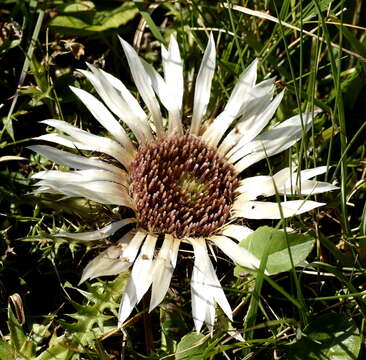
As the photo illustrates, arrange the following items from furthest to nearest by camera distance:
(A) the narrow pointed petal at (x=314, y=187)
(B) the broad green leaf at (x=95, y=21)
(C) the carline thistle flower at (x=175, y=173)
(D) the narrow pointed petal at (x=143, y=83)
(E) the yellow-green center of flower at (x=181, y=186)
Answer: (B) the broad green leaf at (x=95, y=21)
(D) the narrow pointed petal at (x=143, y=83)
(E) the yellow-green center of flower at (x=181, y=186)
(A) the narrow pointed petal at (x=314, y=187)
(C) the carline thistle flower at (x=175, y=173)

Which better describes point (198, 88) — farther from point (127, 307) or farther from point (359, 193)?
point (127, 307)

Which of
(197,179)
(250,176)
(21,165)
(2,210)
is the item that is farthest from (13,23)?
(250,176)

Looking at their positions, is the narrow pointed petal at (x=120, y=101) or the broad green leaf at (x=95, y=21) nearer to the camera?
the narrow pointed petal at (x=120, y=101)

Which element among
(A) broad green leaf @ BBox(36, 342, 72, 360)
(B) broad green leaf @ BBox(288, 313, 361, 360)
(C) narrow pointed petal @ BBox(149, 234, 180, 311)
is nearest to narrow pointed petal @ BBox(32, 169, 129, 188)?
(C) narrow pointed petal @ BBox(149, 234, 180, 311)

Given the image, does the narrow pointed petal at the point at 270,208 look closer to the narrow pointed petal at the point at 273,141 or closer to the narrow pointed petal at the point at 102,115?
the narrow pointed petal at the point at 273,141

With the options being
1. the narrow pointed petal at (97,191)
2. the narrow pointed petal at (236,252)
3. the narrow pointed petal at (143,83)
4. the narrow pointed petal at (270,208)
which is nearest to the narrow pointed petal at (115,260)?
the narrow pointed petal at (97,191)

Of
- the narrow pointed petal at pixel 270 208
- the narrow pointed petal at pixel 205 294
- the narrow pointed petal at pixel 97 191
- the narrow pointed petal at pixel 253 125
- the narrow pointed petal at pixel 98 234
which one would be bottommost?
the narrow pointed petal at pixel 205 294
